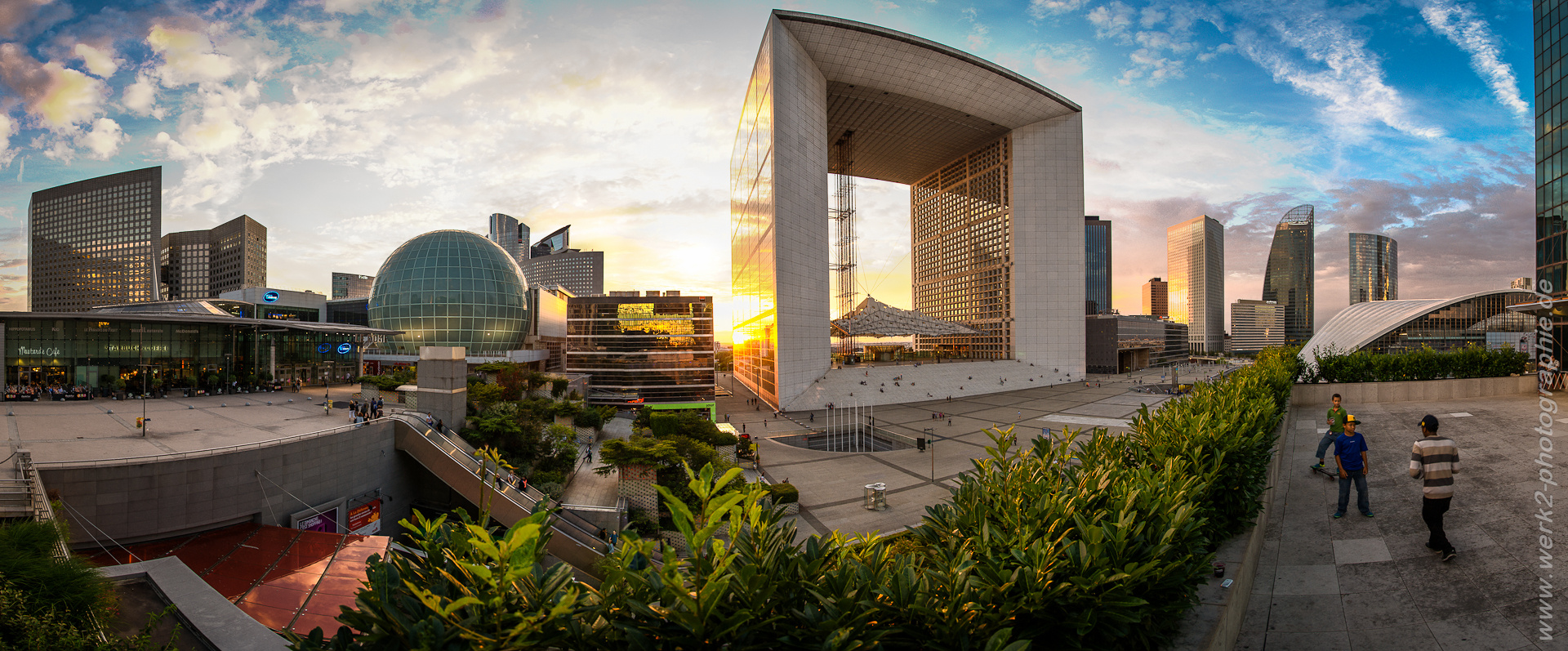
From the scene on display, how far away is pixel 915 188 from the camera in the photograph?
81.2 metres

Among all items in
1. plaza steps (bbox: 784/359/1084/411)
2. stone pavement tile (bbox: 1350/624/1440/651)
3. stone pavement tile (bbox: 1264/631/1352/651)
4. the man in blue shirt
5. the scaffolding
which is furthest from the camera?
the scaffolding

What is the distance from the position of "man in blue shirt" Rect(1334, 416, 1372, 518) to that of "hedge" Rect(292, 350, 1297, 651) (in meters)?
6.51

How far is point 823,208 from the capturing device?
160 feet

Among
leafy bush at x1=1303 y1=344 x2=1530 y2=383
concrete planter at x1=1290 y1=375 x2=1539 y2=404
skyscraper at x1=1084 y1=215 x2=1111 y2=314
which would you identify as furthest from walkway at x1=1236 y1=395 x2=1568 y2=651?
skyscraper at x1=1084 y1=215 x2=1111 y2=314

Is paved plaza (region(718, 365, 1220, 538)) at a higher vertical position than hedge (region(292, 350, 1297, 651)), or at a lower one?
lower

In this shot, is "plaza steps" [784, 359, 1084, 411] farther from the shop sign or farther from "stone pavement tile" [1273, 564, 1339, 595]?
"stone pavement tile" [1273, 564, 1339, 595]

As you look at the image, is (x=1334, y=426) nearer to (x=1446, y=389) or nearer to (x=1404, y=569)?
(x=1404, y=569)

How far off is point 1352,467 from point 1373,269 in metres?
238

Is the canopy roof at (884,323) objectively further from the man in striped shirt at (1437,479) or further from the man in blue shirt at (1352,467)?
the man in striped shirt at (1437,479)

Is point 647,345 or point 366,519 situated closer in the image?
point 366,519

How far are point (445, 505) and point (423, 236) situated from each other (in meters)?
33.6

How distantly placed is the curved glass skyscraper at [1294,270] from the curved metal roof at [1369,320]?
153070 millimetres

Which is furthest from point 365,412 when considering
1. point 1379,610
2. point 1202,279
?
point 1202,279

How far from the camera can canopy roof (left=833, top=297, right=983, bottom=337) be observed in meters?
56.9
